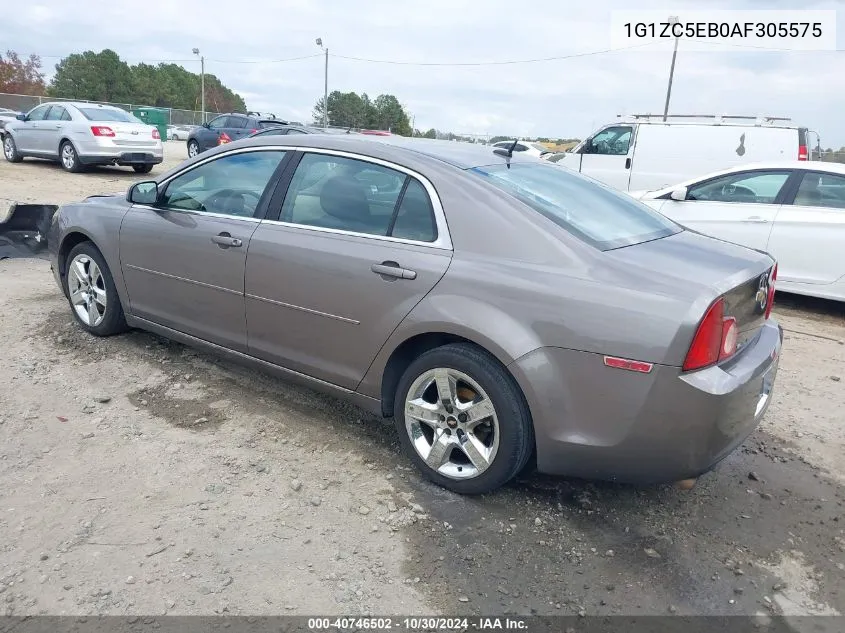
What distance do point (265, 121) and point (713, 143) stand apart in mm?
12124

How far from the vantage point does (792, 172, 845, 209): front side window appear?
256 inches

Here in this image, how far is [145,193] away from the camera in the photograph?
4312mm

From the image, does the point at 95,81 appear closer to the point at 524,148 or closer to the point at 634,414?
the point at 524,148

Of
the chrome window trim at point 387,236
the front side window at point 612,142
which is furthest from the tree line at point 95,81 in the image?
the chrome window trim at point 387,236

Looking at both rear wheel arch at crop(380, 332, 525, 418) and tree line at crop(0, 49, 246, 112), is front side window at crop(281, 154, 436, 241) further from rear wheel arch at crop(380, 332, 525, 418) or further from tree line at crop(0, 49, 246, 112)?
tree line at crop(0, 49, 246, 112)

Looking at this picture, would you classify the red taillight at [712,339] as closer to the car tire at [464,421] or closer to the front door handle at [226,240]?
the car tire at [464,421]

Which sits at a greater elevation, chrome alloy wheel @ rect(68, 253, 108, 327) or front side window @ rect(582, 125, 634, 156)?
front side window @ rect(582, 125, 634, 156)

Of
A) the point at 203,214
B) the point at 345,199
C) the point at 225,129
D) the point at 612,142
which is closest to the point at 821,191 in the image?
the point at 345,199

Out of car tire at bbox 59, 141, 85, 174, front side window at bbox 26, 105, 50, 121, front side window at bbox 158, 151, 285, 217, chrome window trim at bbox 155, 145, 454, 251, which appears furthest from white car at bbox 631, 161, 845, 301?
front side window at bbox 26, 105, 50, 121

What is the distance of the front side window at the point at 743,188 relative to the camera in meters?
6.89

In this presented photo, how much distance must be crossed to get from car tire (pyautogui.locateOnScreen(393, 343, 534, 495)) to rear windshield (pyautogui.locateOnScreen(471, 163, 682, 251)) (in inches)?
29.1

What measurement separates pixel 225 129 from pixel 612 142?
37.7 feet

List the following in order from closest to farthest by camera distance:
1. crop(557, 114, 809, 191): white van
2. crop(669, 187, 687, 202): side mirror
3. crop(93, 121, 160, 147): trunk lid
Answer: crop(669, 187, 687, 202): side mirror, crop(557, 114, 809, 191): white van, crop(93, 121, 160, 147): trunk lid

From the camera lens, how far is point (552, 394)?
2.69 metres
